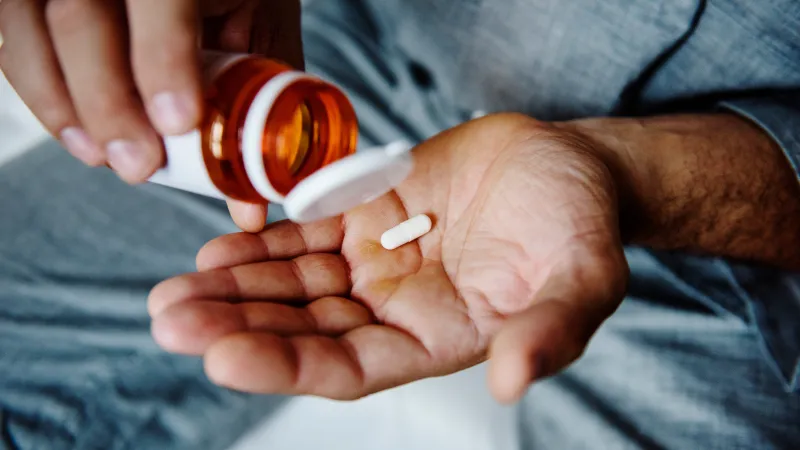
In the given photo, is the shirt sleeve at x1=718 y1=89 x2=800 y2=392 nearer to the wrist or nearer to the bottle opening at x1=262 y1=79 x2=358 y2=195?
the wrist

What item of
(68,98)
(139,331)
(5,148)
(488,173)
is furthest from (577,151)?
(5,148)

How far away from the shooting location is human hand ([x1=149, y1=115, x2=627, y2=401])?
559mm

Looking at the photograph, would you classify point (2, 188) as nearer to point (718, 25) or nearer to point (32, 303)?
point (32, 303)

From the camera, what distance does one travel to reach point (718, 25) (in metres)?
0.98

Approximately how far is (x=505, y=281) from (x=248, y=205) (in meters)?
0.34

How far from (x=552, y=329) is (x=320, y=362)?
0.23m

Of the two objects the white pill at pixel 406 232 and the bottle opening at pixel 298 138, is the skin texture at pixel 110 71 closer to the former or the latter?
the bottle opening at pixel 298 138

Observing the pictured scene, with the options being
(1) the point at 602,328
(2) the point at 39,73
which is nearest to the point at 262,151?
(2) the point at 39,73

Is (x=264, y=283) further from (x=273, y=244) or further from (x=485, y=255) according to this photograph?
(x=485, y=255)

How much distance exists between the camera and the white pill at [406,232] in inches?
32.1

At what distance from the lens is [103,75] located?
1.95 ft

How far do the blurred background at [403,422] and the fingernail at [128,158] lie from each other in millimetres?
446

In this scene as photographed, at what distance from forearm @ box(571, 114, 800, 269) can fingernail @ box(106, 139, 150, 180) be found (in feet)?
2.02

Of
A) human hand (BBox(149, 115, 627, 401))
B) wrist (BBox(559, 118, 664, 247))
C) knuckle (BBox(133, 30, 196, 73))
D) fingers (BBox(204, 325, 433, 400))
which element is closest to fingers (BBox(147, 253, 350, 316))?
human hand (BBox(149, 115, 627, 401))
